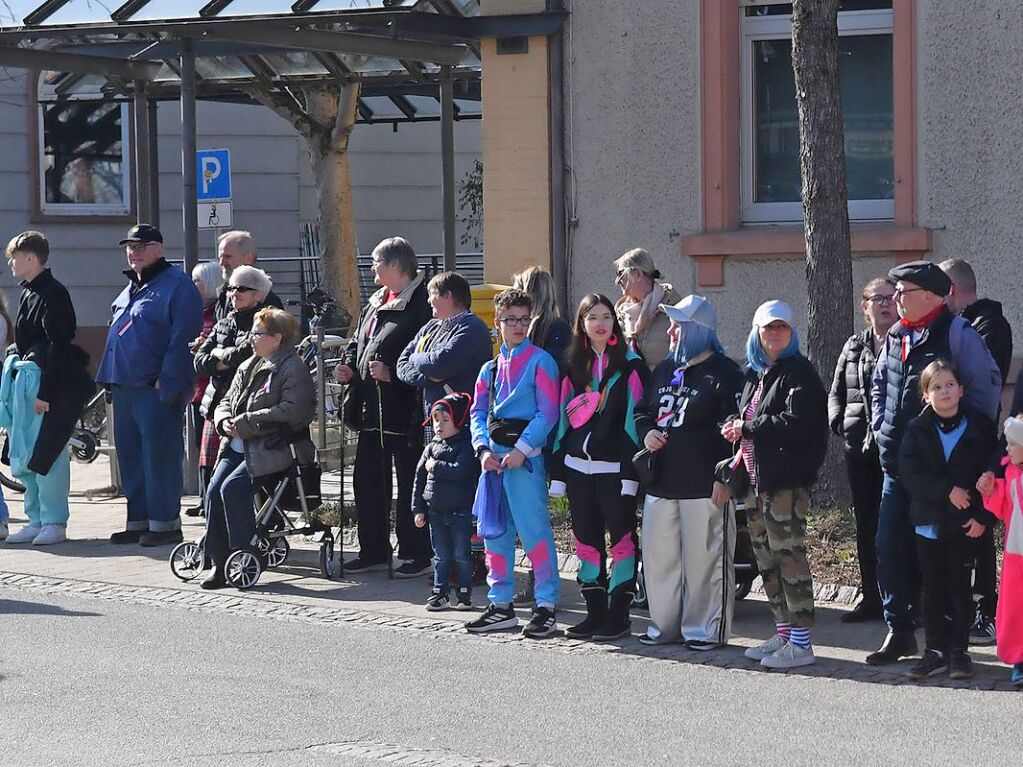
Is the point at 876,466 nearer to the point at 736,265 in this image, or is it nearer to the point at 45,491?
the point at 736,265

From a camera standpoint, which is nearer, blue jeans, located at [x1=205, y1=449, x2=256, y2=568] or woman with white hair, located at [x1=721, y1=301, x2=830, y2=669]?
woman with white hair, located at [x1=721, y1=301, x2=830, y2=669]

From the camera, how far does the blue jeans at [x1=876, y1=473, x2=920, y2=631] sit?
7961 mm

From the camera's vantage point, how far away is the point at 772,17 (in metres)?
13.1

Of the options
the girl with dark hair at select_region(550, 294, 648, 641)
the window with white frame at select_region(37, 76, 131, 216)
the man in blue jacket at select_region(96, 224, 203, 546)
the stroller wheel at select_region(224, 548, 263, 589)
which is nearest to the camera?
the girl with dark hair at select_region(550, 294, 648, 641)

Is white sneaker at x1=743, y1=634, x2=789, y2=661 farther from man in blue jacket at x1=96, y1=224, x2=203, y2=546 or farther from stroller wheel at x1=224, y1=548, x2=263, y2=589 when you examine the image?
man in blue jacket at x1=96, y1=224, x2=203, y2=546

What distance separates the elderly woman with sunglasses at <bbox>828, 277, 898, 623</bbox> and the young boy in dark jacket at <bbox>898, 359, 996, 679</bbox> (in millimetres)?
747

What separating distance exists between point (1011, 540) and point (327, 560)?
4.27 metres

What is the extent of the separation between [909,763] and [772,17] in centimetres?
798

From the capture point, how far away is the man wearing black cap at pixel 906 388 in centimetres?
773

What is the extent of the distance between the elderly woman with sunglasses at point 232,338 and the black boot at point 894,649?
4374mm

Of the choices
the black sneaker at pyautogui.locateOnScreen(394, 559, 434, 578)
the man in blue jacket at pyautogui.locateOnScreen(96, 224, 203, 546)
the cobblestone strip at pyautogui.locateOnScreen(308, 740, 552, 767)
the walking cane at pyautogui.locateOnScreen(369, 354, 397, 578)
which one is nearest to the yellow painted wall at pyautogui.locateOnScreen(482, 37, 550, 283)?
the man in blue jacket at pyautogui.locateOnScreen(96, 224, 203, 546)

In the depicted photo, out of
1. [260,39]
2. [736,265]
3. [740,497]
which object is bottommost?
[740,497]

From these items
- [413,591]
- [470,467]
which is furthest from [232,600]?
[470,467]

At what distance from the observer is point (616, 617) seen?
8.60 m
